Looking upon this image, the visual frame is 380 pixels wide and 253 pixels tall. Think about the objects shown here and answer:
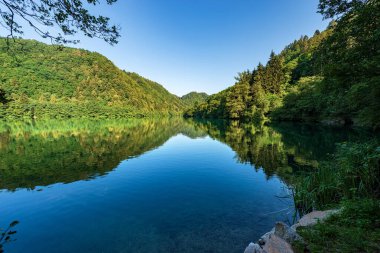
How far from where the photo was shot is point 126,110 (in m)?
124

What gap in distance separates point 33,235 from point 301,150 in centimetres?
2356

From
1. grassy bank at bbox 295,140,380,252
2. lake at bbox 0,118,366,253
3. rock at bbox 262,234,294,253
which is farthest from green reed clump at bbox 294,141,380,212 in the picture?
rock at bbox 262,234,294,253

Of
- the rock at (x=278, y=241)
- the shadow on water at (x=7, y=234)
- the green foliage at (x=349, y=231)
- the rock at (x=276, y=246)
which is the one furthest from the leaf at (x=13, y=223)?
the green foliage at (x=349, y=231)

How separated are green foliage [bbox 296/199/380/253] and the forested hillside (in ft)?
331

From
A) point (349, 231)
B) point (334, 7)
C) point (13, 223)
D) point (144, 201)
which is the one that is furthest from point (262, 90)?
point (13, 223)

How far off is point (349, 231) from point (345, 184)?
13.3 ft

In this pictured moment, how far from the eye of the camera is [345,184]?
811 cm

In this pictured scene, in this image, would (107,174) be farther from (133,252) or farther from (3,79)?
(3,79)

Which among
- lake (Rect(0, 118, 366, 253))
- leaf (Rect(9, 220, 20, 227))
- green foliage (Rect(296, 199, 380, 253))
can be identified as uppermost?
green foliage (Rect(296, 199, 380, 253))

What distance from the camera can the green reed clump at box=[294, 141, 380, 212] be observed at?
7660 mm

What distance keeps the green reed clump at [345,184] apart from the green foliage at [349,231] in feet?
5.46

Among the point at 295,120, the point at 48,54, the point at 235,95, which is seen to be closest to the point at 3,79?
the point at 48,54

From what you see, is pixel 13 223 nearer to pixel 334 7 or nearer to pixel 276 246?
pixel 276 246

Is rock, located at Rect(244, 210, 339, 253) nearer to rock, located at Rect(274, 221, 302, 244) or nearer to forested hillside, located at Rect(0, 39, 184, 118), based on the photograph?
rock, located at Rect(274, 221, 302, 244)
